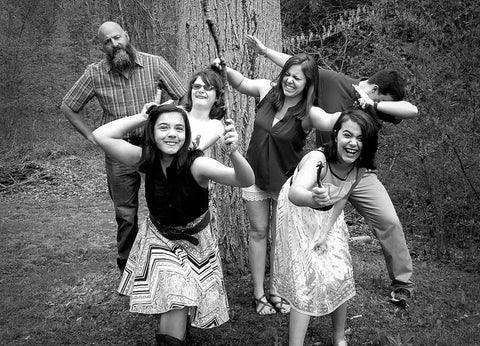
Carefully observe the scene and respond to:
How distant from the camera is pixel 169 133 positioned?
2867 millimetres

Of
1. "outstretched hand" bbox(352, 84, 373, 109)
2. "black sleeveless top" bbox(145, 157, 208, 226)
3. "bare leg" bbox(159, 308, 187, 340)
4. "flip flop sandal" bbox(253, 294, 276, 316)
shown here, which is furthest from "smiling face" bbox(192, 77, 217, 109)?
"flip flop sandal" bbox(253, 294, 276, 316)

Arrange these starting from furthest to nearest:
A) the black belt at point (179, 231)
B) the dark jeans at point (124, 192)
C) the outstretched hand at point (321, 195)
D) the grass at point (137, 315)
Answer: the dark jeans at point (124, 192)
the grass at point (137, 315)
the black belt at point (179, 231)
the outstretched hand at point (321, 195)

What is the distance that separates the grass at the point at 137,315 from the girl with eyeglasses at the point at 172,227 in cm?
59

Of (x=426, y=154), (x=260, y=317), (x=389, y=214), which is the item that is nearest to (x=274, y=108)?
(x=389, y=214)

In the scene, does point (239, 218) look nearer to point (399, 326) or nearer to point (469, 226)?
point (399, 326)

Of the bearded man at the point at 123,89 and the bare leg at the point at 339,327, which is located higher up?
the bearded man at the point at 123,89

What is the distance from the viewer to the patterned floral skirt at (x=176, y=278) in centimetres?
289

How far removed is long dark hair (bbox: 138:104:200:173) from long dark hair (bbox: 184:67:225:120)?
16.0 inches

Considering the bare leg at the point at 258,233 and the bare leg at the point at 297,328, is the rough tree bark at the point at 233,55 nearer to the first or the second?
the bare leg at the point at 258,233

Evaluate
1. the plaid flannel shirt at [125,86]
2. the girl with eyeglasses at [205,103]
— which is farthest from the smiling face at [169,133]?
the plaid flannel shirt at [125,86]

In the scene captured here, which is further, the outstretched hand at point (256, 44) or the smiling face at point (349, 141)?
the outstretched hand at point (256, 44)

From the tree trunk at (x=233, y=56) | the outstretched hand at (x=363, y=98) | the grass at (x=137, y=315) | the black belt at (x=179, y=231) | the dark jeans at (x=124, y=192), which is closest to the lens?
the black belt at (x=179, y=231)

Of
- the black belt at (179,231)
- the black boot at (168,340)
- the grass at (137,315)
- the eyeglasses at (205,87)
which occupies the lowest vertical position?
the grass at (137,315)

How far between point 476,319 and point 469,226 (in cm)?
172
